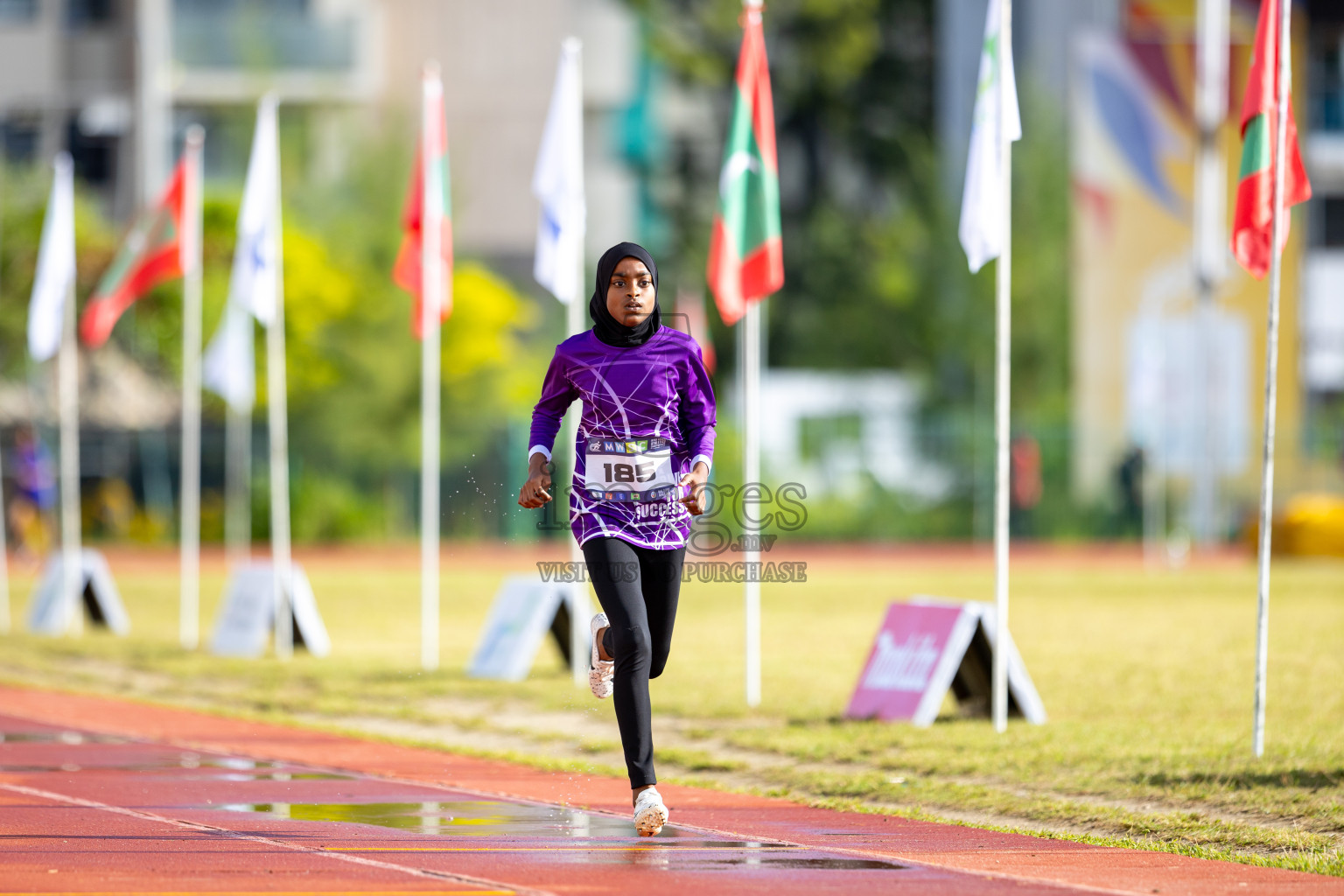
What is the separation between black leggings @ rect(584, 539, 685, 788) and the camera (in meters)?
7.43

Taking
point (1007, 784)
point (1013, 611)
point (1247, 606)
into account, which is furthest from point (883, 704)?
point (1247, 606)

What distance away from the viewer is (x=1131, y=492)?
33.9 m

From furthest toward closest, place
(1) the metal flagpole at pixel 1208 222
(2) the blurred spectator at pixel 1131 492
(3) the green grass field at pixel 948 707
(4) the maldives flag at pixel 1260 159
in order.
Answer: (2) the blurred spectator at pixel 1131 492 → (1) the metal flagpole at pixel 1208 222 → (4) the maldives flag at pixel 1260 159 → (3) the green grass field at pixel 948 707

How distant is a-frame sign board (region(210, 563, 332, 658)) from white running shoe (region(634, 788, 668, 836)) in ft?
29.6

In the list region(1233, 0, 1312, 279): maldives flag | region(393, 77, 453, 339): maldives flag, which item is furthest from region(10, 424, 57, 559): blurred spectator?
region(1233, 0, 1312, 279): maldives flag

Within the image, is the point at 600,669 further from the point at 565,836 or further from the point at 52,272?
the point at 52,272

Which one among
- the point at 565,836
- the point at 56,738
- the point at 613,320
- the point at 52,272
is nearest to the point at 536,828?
the point at 565,836

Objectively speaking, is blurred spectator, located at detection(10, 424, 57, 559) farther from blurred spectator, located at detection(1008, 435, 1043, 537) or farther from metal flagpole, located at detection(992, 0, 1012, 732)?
metal flagpole, located at detection(992, 0, 1012, 732)

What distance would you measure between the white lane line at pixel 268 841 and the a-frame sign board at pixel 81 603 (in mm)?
9773

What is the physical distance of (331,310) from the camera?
36500mm

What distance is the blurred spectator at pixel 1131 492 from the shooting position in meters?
33.1

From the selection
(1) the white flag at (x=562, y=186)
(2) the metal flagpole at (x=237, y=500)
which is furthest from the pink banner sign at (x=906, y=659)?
(2) the metal flagpole at (x=237, y=500)

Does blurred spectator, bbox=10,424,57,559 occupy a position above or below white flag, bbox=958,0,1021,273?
below

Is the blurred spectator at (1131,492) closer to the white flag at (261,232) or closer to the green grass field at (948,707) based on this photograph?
the green grass field at (948,707)
